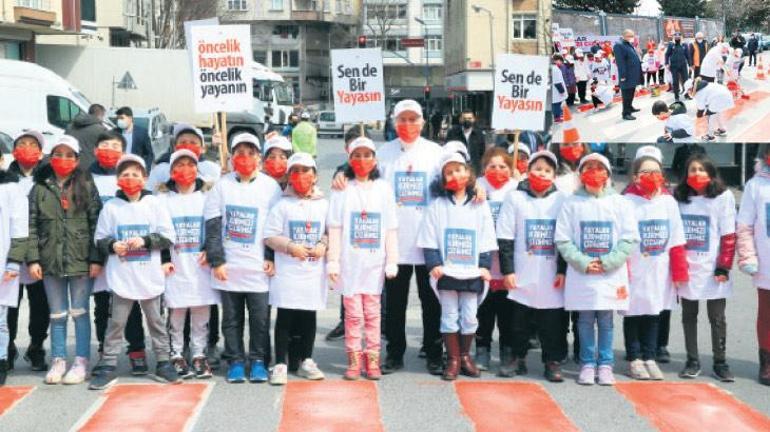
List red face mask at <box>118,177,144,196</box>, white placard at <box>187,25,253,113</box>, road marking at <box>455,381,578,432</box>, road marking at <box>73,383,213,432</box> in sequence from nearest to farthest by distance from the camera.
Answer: road marking at <box>73,383,213,432</box> → road marking at <box>455,381,578,432</box> → red face mask at <box>118,177,144,196</box> → white placard at <box>187,25,253,113</box>

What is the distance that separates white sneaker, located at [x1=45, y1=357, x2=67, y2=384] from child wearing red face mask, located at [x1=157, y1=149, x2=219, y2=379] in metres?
0.80

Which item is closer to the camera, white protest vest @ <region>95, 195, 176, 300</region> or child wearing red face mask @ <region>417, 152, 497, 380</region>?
white protest vest @ <region>95, 195, 176, 300</region>

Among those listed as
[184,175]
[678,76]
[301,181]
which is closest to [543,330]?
[301,181]

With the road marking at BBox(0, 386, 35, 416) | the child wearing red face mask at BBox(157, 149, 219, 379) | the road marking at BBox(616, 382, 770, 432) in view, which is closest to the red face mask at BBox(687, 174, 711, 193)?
the road marking at BBox(616, 382, 770, 432)

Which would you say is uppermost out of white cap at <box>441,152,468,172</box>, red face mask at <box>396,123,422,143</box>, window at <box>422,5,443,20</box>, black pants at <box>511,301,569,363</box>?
window at <box>422,5,443,20</box>

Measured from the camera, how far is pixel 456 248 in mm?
8422

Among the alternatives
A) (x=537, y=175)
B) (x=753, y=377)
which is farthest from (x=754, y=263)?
(x=537, y=175)

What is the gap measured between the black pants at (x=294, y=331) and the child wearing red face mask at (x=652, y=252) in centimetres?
242

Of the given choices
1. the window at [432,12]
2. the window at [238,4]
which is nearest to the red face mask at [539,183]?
the window at [432,12]

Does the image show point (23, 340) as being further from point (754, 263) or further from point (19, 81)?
point (19, 81)

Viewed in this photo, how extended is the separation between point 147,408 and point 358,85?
15.6 ft

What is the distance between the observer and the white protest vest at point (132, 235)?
818 cm

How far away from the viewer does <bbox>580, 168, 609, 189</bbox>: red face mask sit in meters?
8.38

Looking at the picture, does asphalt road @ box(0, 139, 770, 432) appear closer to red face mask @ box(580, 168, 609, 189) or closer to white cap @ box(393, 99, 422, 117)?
red face mask @ box(580, 168, 609, 189)
